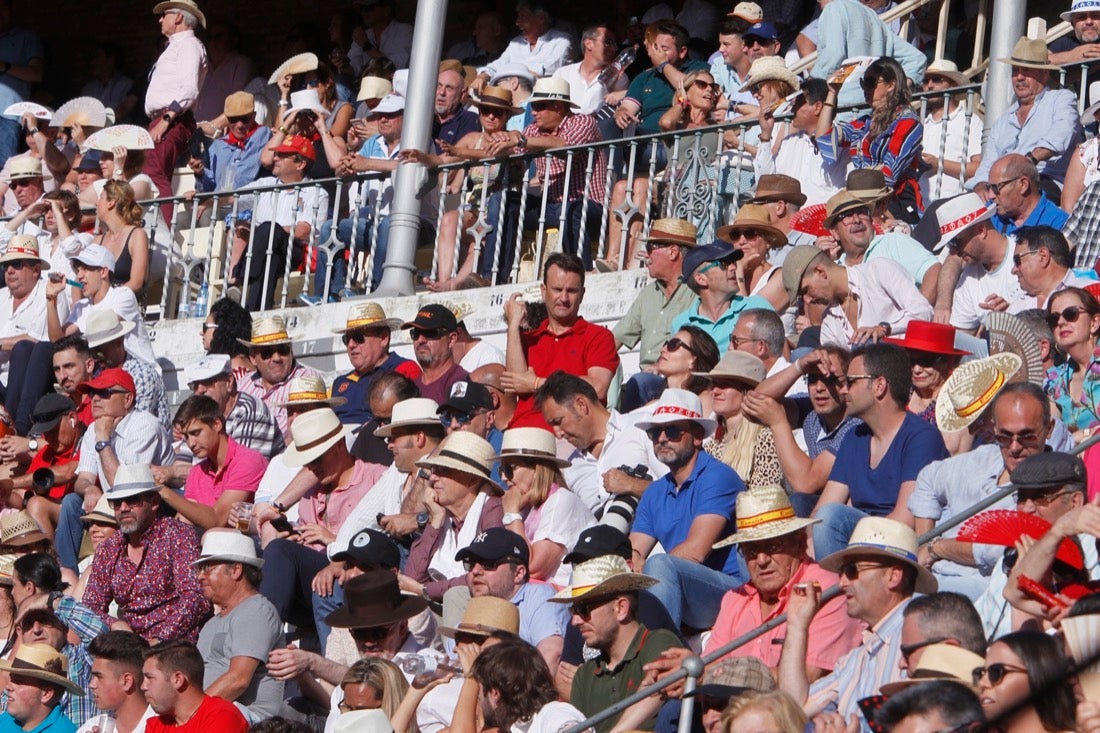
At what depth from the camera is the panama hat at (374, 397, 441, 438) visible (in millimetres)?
10875

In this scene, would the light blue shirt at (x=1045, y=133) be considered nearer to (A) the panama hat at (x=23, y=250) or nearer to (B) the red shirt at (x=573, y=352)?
(B) the red shirt at (x=573, y=352)

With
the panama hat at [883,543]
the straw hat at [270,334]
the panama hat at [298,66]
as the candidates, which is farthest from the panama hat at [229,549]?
the panama hat at [298,66]

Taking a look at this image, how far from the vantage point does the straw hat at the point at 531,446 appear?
9891 millimetres

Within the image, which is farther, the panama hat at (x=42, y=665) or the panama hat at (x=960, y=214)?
the panama hat at (x=960, y=214)

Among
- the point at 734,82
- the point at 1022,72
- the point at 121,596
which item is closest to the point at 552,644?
the point at 121,596

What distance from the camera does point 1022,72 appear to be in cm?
1181

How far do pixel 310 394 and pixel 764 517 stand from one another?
4197 millimetres

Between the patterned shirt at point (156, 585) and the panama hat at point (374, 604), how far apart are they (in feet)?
4.71

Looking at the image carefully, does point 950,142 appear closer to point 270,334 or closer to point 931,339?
point 931,339

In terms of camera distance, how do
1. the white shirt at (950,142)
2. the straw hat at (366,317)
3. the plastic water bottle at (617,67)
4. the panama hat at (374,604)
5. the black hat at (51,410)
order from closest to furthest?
1. the panama hat at (374,604)
2. the straw hat at (366,317)
3. the white shirt at (950,142)
4. the black hat at (51,410)
5. the plastic water bottle at (617,67)

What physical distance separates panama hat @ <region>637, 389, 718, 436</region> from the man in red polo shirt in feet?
5.22

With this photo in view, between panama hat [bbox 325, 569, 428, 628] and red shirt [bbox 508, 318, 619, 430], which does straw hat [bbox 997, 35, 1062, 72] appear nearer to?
red shirt [bbox 508, 318, 619, 430]

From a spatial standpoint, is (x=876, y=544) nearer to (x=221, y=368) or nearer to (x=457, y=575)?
(x=457, y=575)

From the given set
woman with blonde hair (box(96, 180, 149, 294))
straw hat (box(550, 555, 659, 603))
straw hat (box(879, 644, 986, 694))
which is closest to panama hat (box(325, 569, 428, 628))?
straw hat (box(550, 555, 659, 603))
